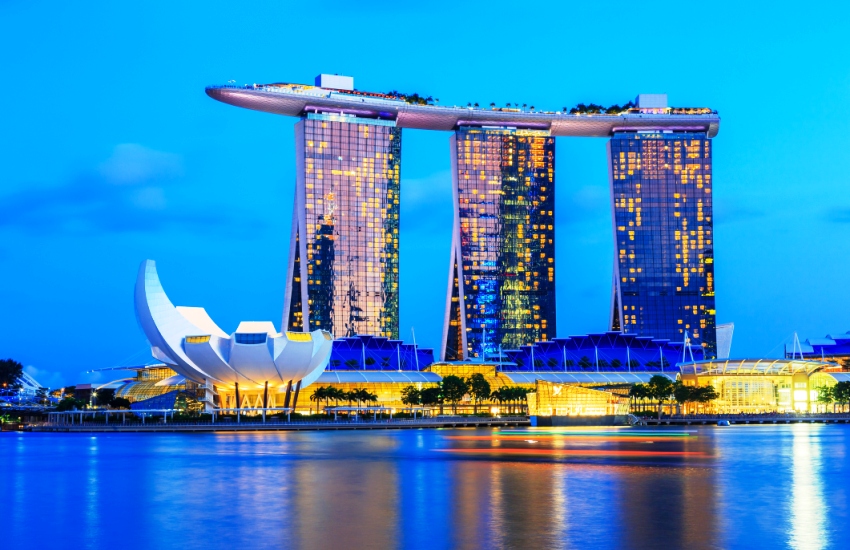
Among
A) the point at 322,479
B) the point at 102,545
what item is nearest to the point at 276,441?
the point at 322,479

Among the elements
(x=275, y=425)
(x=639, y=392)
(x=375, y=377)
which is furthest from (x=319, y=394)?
(x=639, y=392)

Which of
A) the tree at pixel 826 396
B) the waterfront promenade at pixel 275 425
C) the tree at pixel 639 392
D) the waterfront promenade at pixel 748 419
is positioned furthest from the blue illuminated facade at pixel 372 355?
the tree at pixel 826 396

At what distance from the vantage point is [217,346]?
129 meters

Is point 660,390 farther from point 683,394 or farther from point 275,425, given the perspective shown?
point 275,425

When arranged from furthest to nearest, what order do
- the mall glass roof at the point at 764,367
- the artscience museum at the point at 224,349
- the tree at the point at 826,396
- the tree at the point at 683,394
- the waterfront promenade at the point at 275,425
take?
the mall glass roof at the point at 764,367 → the tree at the point at 683,394 → the tree at the point at 826,396 → the artscience museum at the point at 224,349 → the waterfront promenade at the point at 275,425

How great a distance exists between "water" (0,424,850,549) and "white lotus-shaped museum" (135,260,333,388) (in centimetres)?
4887

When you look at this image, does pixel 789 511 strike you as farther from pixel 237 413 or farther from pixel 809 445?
pixel 237 413

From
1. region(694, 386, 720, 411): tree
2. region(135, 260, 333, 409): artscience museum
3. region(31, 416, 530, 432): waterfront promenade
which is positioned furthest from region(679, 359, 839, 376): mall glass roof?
region(135, 260, 333, 409): artscience museum

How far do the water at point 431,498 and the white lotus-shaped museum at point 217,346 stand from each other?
48.9m

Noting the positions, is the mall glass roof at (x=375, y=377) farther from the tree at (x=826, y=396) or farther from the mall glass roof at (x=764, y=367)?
the tree at (x=826, y=396)

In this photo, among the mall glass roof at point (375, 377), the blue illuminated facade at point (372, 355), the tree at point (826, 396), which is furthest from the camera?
the blue illuminated facade at point (372, 355)

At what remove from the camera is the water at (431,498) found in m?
34.4

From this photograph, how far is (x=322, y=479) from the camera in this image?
54594mm

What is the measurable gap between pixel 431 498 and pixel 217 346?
8780 centimetres
